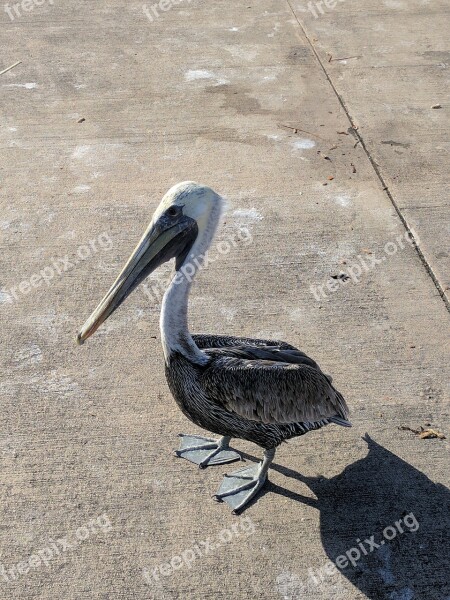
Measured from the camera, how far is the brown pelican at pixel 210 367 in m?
4.02

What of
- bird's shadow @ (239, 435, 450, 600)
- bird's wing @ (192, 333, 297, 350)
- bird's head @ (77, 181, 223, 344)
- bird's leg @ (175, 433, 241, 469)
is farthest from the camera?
bird's leg @ (175, 433, 241, 469)

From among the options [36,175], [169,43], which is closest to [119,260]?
[36,175]

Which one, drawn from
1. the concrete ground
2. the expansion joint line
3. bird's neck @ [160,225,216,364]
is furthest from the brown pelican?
the expansion joint line

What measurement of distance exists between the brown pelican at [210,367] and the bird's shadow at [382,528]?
419 millimetres

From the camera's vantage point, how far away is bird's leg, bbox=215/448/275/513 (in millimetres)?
4215

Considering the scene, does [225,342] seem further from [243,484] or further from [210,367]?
[243,484]

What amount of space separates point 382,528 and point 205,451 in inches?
43.9

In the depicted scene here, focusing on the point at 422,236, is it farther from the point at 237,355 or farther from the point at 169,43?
the point at 169,43

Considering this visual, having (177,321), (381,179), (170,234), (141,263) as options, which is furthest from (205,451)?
(381,179)

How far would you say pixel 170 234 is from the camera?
4012 millimetres

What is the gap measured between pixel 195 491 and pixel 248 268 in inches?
84.2

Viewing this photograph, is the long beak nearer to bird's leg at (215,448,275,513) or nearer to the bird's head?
the bird's head

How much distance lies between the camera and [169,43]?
923 cm

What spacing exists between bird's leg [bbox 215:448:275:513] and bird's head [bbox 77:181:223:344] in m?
1.18
